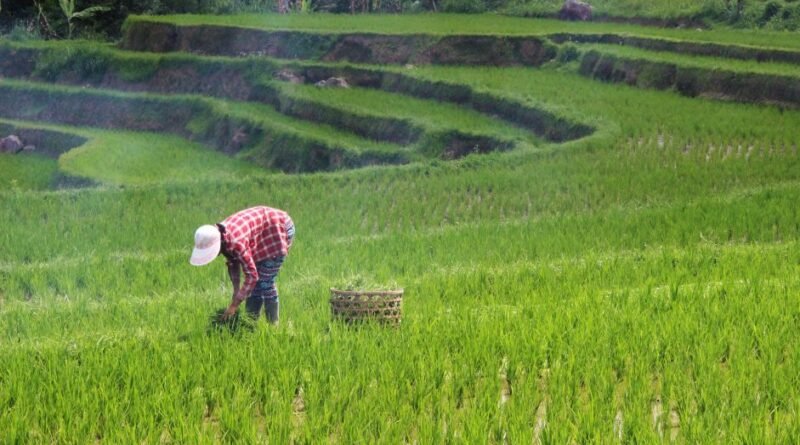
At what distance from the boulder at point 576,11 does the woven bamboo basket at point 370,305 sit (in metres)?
24.0

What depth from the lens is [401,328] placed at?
18.3 ft

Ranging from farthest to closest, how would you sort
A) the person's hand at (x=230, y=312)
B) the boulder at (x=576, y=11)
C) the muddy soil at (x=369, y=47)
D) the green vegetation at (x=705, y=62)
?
the boulder at (x=576, y=11)
the muddy soil at (x=369, y=47)
the green vegetation at (x=705, y=62)
the person's hand at (x=230, y=312)

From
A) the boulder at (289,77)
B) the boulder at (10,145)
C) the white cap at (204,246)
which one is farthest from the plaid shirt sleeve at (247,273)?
the boulder at (289,77)

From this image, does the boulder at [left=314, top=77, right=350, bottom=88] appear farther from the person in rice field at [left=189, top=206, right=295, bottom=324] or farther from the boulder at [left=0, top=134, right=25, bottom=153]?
the person in rice field at [left=189, top=206, right=295, bottom=324]

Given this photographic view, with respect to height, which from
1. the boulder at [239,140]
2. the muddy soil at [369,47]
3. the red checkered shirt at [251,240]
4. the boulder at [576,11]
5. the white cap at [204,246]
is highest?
the white cap at [204,246]

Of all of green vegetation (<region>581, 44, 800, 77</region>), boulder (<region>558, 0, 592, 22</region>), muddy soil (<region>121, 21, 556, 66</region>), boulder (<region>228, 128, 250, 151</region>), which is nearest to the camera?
green vegetation (<region>581, 44, 800, 77</region>)

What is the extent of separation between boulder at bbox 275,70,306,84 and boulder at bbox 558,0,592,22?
28.4 feet

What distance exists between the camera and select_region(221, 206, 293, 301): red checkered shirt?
205 inches

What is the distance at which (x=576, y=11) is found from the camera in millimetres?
28750

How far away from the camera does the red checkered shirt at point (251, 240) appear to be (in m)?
5.21

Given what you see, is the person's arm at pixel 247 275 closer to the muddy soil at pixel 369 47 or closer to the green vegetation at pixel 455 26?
the green vegetation at pixel 455 26

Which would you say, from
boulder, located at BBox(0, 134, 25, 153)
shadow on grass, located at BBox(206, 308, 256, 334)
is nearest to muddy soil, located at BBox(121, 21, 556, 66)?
boulder, located at BBox(0, 134, 25, 153)

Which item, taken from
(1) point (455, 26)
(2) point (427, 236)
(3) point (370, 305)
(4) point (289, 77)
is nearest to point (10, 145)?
(4) point (289, 77)

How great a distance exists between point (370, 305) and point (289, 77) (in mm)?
17928
